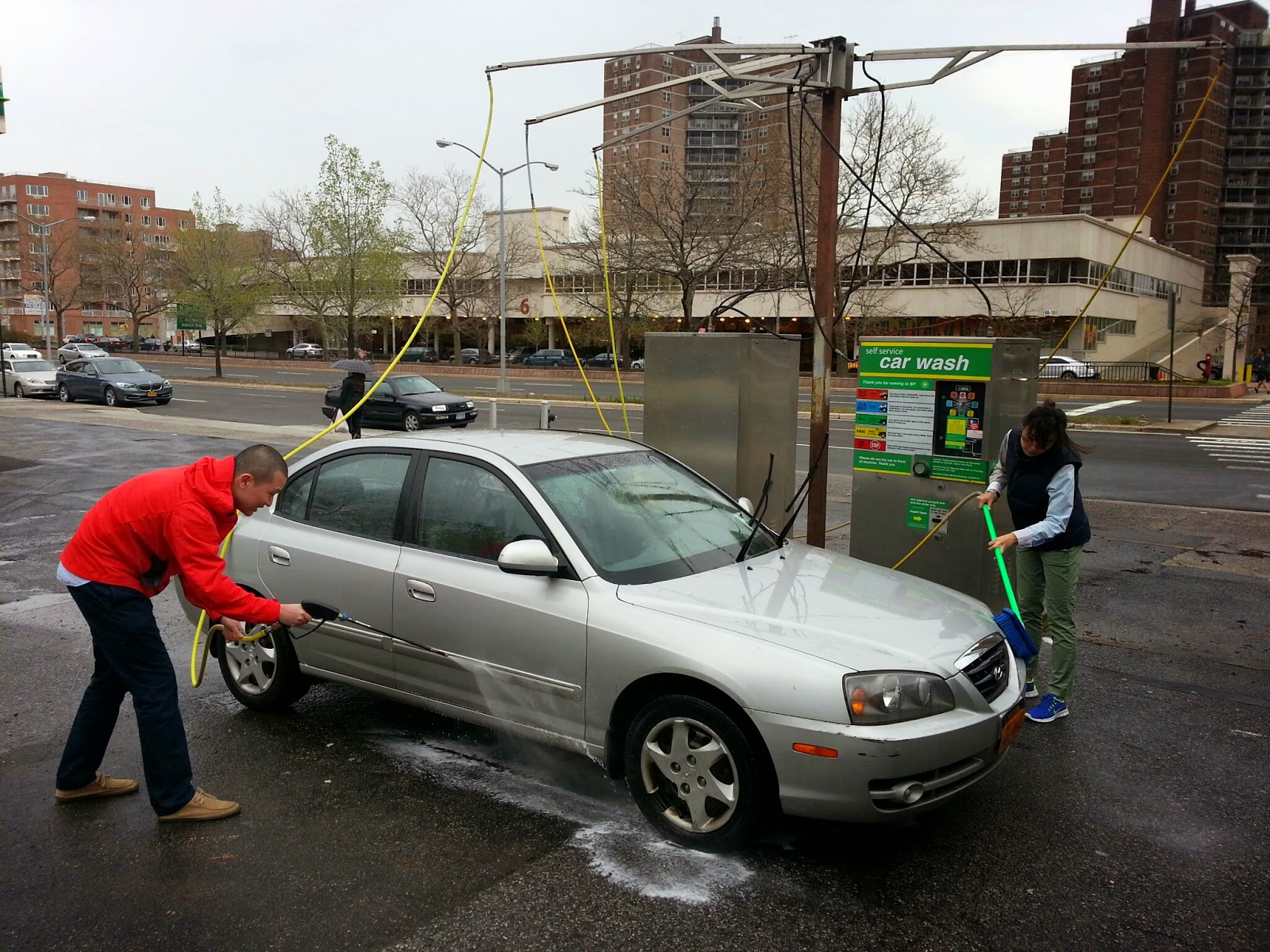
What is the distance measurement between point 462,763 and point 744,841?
1537mm

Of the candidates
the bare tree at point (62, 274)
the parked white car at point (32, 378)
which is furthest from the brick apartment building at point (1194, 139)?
the bare tree at point (62, 274)

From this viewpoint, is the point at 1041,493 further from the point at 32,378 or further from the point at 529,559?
the point at 32,378

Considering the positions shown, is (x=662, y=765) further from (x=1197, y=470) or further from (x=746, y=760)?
(x=1197, y=470)

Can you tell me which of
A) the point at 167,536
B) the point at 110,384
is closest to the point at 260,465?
the point at 167,536

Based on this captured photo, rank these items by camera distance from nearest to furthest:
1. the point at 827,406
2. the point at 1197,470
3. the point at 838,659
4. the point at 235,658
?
1. the point at 838,659
2. the point at 235,658
3. the point at 827,406
4. the point at 1197,470

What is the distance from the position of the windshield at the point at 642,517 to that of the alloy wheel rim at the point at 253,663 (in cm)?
185

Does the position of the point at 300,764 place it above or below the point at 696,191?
below

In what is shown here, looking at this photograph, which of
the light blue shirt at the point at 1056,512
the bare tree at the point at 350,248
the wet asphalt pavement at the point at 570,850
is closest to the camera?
the wet asphalt pavement at the point at 570,850

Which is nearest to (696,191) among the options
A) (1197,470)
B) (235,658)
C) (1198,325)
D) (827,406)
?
(1197,470)

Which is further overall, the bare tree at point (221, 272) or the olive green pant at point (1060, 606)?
the bare tree at point (221, 272)

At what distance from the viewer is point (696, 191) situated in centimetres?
3042

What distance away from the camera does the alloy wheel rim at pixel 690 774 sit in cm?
357

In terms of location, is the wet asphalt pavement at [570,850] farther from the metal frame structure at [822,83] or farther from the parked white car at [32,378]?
the parked white car at [32,378]

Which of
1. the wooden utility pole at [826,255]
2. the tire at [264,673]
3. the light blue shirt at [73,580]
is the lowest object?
the tire at [264,673]
